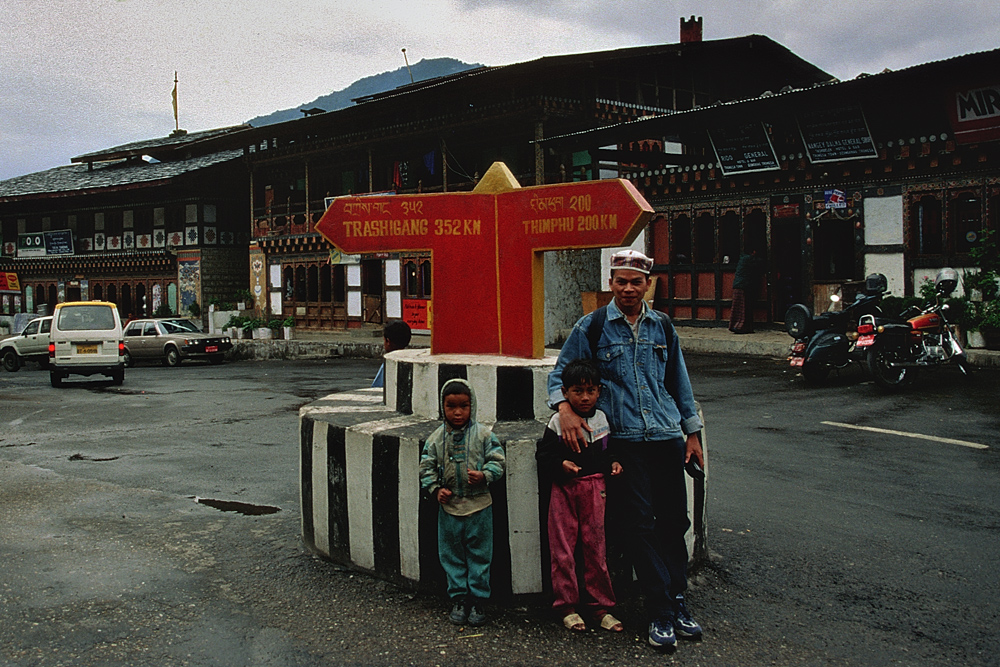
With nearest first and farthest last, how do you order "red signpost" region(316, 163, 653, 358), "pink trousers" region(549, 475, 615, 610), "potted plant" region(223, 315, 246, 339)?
"pink trousers" region(549, 475, 615, 610)
"red signpost" region(316, 163, 653, 358)
"potted plant" region(223, 315, 246, 339)

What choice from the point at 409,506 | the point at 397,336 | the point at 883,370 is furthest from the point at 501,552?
→ the point at 883,370

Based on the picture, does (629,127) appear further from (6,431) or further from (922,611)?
(922,611)

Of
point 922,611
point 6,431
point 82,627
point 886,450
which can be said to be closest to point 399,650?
point 82,627

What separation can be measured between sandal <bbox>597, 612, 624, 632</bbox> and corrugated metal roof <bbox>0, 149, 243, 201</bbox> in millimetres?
31654

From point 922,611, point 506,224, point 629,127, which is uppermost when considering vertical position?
point 629,127

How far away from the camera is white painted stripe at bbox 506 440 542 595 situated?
163 inches

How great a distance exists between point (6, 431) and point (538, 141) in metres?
14.6

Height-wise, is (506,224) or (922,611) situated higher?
(506,224)

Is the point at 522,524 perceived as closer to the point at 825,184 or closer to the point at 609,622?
the point at 609,622

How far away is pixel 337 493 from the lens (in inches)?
184

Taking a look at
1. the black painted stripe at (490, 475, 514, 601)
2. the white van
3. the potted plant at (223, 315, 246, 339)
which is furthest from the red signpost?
the potted plant at (223, 315, 246, 339)

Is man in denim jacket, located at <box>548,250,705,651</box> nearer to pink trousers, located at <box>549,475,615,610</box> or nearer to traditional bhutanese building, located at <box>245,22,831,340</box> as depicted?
pink trousers, located at <box>549,475,615,610</box>

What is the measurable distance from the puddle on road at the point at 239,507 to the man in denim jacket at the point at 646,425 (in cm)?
308

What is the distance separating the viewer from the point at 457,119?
968 inches
